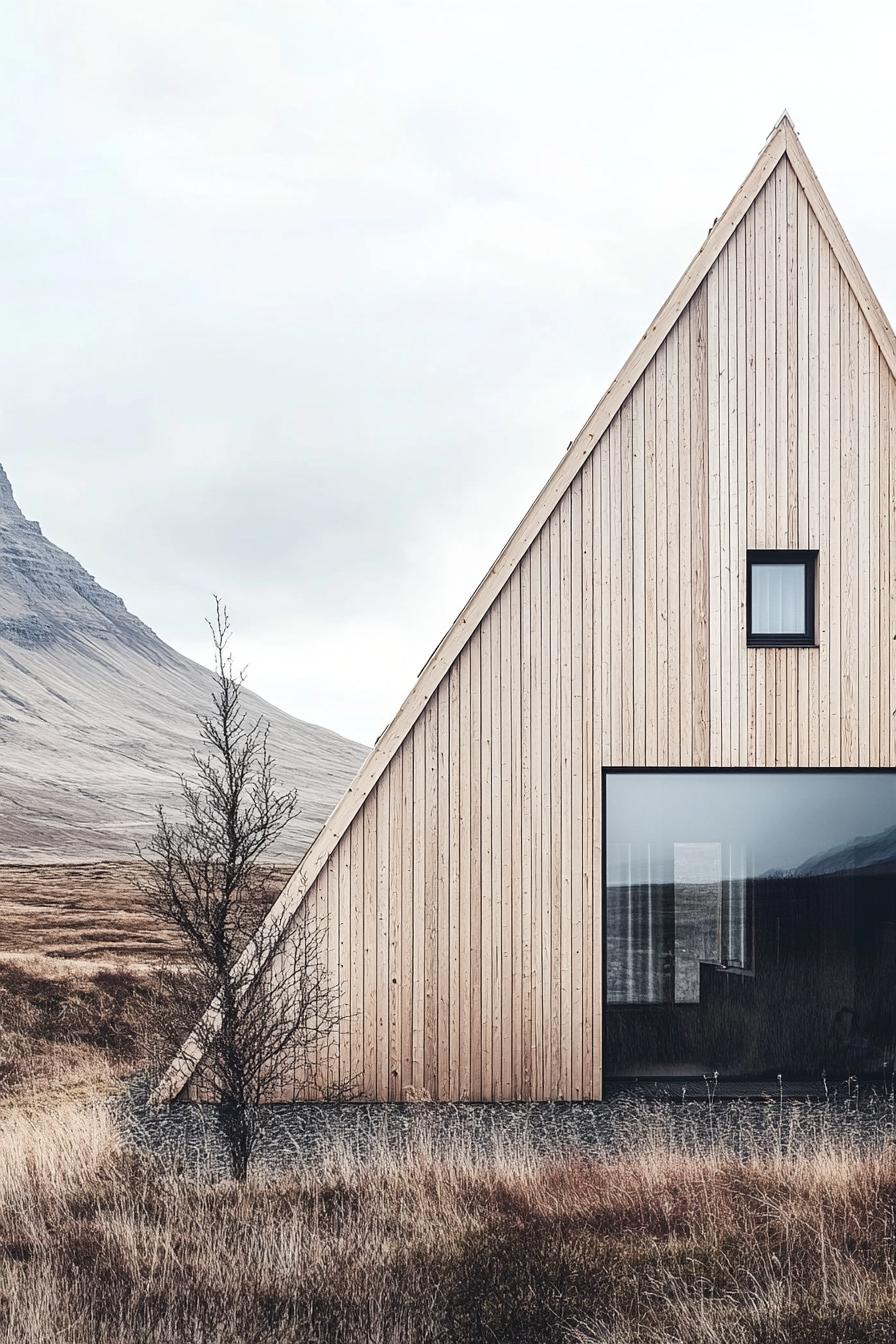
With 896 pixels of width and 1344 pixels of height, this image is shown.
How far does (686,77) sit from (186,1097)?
16244mm

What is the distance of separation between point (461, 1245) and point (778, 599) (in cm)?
616

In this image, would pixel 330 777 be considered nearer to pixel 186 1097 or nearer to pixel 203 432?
pixel 203 432

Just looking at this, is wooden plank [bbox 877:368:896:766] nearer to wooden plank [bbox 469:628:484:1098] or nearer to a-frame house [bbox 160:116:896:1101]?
a-frame house [bbox 160:116:896:1101]

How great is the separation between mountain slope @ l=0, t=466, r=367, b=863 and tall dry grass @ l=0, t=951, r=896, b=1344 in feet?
191

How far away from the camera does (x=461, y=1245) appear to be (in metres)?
5.85

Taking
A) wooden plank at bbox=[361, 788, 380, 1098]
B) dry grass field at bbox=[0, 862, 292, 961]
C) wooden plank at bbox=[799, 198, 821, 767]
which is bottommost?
dry grass field at bbox=[0, 862, 292, 961]

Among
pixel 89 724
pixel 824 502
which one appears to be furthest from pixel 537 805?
pixel 89 724

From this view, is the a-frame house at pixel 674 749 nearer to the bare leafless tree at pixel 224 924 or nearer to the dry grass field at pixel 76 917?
the bare leafless tree at pixel 224 924

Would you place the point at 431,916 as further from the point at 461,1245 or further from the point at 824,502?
the point at 824,502

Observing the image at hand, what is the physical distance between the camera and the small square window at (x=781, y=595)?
9.78 metres

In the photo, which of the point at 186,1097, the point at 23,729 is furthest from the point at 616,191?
the point at 23,729

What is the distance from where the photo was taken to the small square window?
9.78 m

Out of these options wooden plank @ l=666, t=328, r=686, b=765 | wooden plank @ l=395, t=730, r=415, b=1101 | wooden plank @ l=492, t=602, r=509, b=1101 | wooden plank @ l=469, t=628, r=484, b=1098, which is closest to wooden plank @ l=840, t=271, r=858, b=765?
wooden plank @ l=666, t=328, r=686, b=765

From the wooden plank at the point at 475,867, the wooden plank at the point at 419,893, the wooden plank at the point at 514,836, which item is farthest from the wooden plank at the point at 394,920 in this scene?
the wooden plank at the point at 514,836
